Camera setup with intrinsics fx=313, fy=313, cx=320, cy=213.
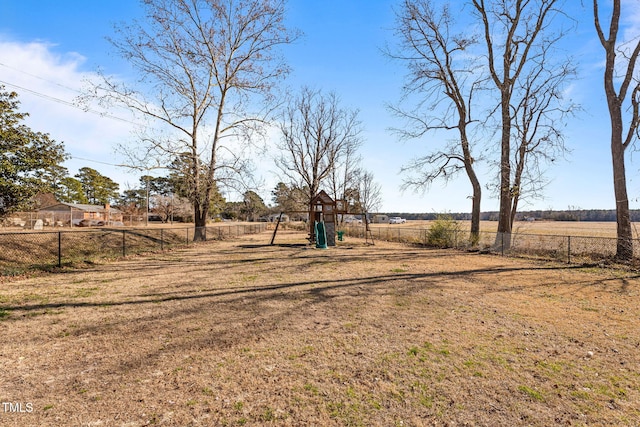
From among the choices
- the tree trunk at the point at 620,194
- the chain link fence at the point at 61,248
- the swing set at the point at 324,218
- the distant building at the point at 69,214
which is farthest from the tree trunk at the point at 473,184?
the distant building at the point at 69,214

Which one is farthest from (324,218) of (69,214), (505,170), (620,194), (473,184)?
(69,214)

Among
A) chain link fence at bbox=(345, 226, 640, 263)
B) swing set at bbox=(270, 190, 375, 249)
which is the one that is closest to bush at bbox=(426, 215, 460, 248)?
chain link fence at bbox=(345, 226, 640, 263)

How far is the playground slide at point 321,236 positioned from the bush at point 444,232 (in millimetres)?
6419

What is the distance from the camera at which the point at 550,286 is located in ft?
26.6

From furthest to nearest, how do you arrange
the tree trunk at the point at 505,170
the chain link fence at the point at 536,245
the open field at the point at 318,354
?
the tree trunk at the point at 505,170
the chain link fence at the point at 536,245
the open field at the point at 318,354

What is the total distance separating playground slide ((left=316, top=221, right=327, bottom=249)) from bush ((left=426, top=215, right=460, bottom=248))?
21.1ft

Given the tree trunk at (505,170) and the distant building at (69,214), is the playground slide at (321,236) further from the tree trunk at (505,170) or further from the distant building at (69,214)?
the distant building at (69,214)

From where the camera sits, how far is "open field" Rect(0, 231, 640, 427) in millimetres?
2756

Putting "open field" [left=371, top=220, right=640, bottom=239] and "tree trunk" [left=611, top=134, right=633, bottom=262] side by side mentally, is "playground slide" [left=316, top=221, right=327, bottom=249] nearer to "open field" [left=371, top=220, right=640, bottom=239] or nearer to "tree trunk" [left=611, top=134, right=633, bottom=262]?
"open field" [left=371, top=220, right=640, bottom=239]

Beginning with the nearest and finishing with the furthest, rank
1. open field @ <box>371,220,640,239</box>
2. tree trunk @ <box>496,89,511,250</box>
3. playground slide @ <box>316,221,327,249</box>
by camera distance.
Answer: tree trunk @ <box>496,89,511,250</box> → playground slide @ <box>316,221,327,249</box> → open field @ <box>371,220,640,239</box>

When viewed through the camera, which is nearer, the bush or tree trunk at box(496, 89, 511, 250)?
tree trunk at box(496, 89, 511, 250)

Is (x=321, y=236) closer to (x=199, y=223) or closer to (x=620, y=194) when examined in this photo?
(x=199, y=223)

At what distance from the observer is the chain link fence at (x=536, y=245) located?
12023mm

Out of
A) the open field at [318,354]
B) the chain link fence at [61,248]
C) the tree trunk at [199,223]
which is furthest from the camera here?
the tree trunk at [199,223]
